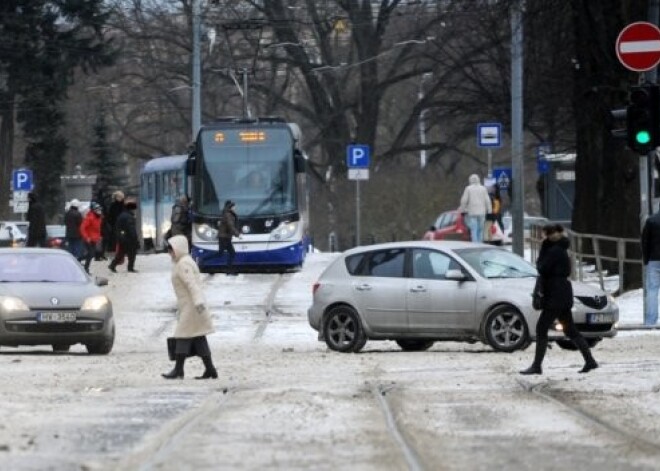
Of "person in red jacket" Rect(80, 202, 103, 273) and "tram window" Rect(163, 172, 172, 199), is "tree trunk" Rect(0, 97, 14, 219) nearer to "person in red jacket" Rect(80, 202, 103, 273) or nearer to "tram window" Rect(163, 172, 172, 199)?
"tram window" Rect(163, 172, 172, 199)

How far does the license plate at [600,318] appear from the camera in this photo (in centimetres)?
2330

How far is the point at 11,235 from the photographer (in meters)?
54.7

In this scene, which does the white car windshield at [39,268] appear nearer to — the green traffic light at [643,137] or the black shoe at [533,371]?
the green traffic light at [643,137]

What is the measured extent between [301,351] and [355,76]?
47.5 metres

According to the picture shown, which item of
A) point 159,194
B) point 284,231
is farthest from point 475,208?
point 159,194

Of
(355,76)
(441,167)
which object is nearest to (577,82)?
(355,76)

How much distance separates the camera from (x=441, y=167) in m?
81.4

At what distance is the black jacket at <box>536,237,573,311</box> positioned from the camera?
1953 cm

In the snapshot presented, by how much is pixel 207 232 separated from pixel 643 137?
1837 centimetres

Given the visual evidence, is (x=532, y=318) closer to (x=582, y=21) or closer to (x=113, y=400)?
(x=113, y=400)

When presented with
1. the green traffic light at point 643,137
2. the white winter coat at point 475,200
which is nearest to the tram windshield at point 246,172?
the white winter coat at point 475,200

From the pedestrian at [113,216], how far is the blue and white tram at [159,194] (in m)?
2.82

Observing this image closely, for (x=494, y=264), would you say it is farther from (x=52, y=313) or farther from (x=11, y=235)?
(x=11, y=235)

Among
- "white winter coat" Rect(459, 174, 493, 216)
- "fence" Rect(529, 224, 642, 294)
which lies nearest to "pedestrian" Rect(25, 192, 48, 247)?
"white winter coat" Rect(459, 174, 493, 216)
